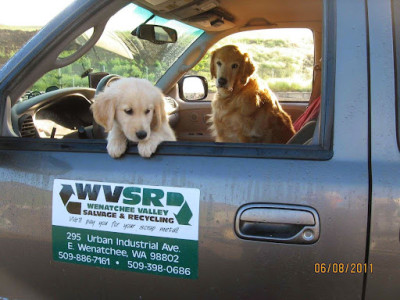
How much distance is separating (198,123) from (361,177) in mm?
3302

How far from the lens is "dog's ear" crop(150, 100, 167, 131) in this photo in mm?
2309

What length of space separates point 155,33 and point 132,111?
1.61m

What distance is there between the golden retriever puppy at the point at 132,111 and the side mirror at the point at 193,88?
235cm

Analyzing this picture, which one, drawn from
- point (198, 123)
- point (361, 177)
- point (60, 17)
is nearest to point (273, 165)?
point (361, 177)

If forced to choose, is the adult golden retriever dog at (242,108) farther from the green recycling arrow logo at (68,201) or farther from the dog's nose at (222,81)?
the green recycling arrow logo at (68,201)

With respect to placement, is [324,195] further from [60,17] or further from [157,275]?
[60,17]

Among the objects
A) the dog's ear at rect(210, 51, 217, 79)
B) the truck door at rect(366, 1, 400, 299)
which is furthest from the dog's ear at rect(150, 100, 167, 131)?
the dog's ear at rect(210, 51, 217, 79)

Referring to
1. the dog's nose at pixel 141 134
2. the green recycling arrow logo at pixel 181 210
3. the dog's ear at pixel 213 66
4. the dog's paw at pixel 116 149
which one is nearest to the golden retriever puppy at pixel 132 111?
the dog's nose at pixel 141 134

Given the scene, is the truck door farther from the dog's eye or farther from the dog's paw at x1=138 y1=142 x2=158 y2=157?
the dog's eye

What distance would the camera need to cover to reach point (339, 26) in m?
1.60
